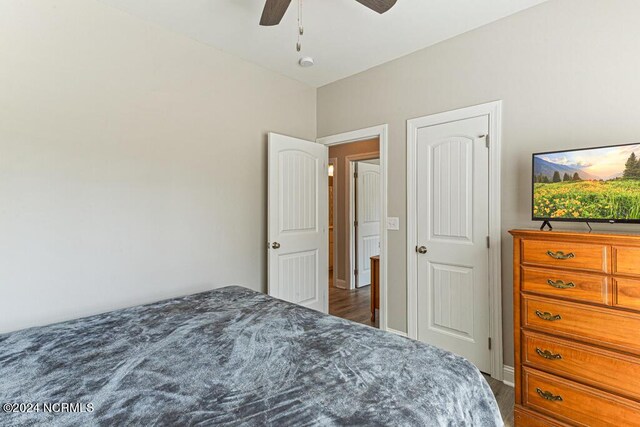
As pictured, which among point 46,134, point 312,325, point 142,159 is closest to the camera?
point 312,325

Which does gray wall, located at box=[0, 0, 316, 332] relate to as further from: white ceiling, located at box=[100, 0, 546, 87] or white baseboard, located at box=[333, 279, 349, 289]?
white baseboard, located at box=[333, 279, 349, 289]

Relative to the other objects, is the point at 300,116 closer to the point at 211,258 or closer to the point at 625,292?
the point at 211,258

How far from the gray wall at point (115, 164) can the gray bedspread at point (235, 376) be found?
2.25 feet

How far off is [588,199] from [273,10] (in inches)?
83.6

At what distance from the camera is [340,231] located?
5.12 metres

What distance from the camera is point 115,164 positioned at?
2186 millimetres

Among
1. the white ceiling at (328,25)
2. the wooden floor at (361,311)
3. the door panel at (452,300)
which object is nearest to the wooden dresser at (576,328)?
the wooden floor at (361,311)

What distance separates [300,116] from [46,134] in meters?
2.25

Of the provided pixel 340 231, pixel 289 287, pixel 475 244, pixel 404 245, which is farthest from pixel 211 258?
pixel 340 231

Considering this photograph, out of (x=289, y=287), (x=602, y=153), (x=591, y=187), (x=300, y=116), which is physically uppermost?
(x=300, y=116)

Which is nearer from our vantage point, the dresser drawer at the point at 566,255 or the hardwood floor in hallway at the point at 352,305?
the dresser drawer at the point at 566,255

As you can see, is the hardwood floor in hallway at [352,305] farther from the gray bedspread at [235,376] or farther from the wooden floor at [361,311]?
the gray bedspread at [235,376]

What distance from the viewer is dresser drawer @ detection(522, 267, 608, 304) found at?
155 centimetres

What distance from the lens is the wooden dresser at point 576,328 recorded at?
1475 millimetres
